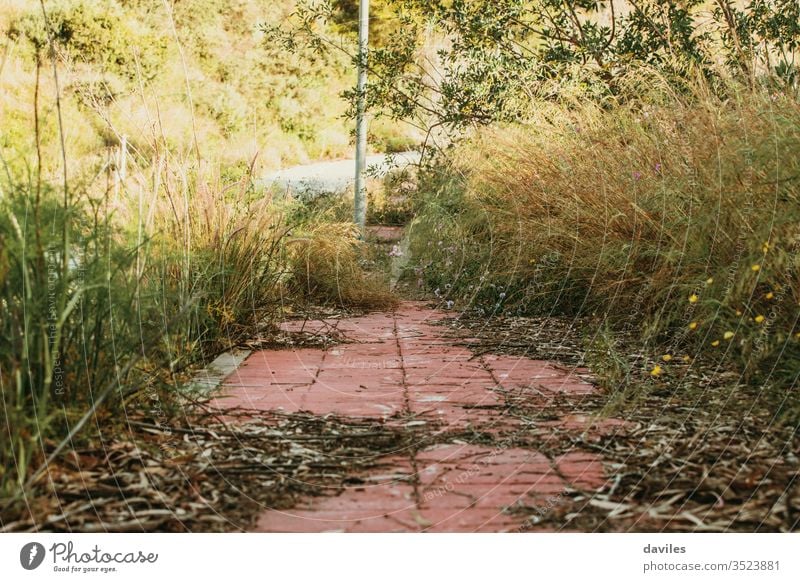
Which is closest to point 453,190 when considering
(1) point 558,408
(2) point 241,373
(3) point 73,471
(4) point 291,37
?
(4) point 291,37

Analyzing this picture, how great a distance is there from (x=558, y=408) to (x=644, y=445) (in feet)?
2.10

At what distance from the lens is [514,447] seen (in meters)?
3.04

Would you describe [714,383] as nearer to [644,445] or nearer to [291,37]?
[644,445]

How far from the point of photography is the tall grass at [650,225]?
13.0 feet

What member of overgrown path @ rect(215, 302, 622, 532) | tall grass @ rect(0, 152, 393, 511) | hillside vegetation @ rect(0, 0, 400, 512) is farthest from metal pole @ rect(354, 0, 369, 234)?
tall grass @ rect(0, 152, 393, 511)

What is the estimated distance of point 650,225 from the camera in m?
5.45

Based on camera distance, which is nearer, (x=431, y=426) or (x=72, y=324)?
(x=72, y=324)
